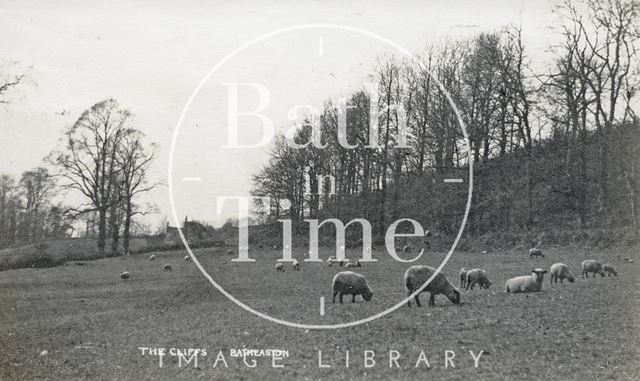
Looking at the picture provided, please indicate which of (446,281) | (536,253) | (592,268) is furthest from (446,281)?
(536,253)

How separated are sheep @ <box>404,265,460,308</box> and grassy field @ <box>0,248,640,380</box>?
26 cm

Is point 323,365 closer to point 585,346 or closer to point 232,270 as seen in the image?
point 585,346

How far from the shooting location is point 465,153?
106 ft

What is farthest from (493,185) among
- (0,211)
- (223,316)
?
(0,211)

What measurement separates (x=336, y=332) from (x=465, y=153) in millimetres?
23563

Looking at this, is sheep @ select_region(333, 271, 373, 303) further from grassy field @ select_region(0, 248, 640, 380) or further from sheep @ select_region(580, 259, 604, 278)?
sheep @ select_region(580, 259, 604, 278)

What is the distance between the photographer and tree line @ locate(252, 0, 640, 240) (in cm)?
2569

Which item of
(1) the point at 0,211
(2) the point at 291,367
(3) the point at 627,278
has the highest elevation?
(1) the point at 0,211

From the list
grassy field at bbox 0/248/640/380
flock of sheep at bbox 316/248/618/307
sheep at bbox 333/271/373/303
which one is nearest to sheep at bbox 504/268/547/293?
flock of sheep at bbox 316/248/618/307

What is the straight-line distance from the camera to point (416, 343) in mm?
9641

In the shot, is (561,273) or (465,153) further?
(465,153)

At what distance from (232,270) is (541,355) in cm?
1902

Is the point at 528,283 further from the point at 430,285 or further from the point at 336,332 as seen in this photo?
the point at 336,332

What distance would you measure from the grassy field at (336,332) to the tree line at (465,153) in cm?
859
